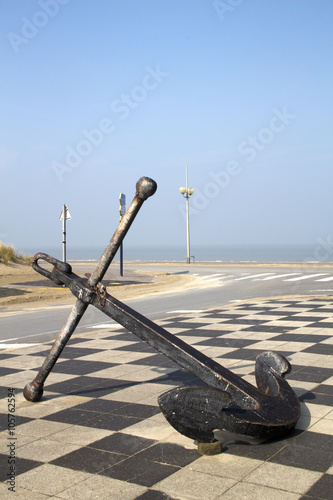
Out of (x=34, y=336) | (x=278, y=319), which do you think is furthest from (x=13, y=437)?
(x=278, y=319)

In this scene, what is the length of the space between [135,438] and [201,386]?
78 cm

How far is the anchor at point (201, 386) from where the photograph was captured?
321 cm

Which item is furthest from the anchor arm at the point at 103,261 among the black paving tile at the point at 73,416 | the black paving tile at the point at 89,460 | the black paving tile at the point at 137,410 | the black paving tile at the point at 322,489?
the black paving tile at the point at 322,489

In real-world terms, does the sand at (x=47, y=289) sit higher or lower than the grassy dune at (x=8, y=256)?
lower

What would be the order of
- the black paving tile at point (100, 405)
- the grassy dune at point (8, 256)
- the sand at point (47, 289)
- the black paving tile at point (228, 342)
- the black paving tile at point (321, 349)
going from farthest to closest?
the grassy dune at point (8, 256), the sand at point (47, 289), the black paving tile at point (228, 342), the black paving tile at point (321, 349), the black paving tile at point (100, 405)

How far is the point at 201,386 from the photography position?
3.25 m

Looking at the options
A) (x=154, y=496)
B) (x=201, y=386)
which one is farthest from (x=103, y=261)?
(x=154, y=496)

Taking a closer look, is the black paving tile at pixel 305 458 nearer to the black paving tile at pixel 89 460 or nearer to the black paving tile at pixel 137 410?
the black paving tile at pixel 89 460

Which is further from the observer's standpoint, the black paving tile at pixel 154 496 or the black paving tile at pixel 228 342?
the black paving tile at pixel 228 342

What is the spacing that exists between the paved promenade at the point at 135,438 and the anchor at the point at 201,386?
21 centimetres

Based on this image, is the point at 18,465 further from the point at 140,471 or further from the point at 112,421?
the point at 112,421

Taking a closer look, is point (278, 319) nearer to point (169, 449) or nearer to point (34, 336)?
point (34, 336)

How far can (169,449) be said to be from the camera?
3539 mm

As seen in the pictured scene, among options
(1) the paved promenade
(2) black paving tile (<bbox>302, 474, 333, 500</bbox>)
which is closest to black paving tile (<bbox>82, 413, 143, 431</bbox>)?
(1) the paved promenade
